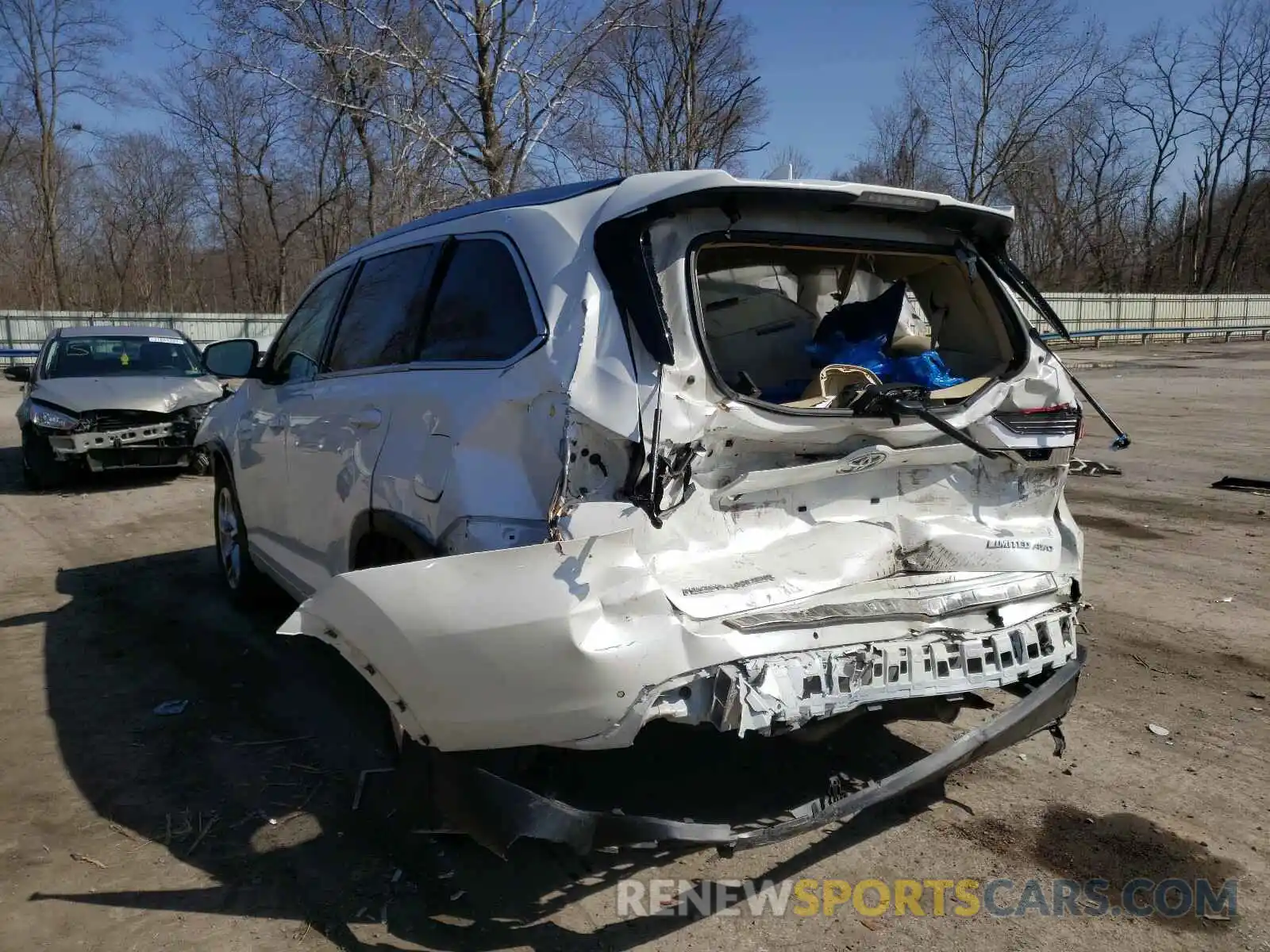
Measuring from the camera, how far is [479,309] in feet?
10.6

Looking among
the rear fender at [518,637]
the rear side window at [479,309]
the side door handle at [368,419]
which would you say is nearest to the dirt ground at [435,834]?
the rear fender at [518,637]

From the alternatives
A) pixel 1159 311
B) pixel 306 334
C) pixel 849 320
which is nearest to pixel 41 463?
pixel 306 334

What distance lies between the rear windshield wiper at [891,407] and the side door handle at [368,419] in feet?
5.48

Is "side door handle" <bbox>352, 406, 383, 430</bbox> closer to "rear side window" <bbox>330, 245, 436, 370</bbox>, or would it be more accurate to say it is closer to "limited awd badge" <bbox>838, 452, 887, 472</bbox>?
"rear side window" <bbox>330, 245, 436, 370</bbox>

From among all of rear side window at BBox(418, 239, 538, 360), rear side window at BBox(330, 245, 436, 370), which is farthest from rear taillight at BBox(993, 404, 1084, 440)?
rear side window at BBox(330, 245, 436, 370)

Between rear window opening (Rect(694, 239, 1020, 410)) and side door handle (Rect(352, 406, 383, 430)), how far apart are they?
3.99 feet

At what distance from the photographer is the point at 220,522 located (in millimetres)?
6148

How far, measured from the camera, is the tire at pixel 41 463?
32.7 ft

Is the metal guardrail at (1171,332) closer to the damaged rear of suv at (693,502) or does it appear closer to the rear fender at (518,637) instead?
the damaged rear of suv at (693,502)

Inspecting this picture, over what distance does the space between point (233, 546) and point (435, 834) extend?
11.3 feet

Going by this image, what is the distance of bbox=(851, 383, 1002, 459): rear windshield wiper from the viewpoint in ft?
→ 9.98

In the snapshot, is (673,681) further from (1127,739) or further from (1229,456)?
(1229,456)

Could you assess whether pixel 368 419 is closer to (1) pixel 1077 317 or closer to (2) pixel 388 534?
(2) pixel 388 534

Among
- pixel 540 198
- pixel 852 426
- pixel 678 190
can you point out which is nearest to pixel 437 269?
pixel 540 198
